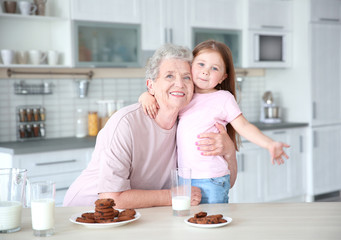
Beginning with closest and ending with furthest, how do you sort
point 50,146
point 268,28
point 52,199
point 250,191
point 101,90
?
1. point 52,199
2. point 50,146
3. point 101,90
4. point 250,191
5. point 268,28

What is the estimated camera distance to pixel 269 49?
517 centimetres

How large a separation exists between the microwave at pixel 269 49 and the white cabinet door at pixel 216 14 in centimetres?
24

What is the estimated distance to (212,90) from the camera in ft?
7.61

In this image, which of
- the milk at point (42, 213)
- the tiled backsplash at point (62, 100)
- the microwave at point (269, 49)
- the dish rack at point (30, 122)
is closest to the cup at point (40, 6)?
the tiled backsplash at point (62, 100)

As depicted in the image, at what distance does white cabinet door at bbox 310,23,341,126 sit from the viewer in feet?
16.9

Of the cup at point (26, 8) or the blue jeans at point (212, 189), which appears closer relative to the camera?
the blue jeans at point (212, 189)

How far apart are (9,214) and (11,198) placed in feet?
0.16

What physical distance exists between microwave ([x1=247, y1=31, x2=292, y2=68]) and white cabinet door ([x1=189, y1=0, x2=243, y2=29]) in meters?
0.24

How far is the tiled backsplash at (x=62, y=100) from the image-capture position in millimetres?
3965

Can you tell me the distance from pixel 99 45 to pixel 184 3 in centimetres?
95

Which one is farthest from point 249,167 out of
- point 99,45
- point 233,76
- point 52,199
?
point 52,199

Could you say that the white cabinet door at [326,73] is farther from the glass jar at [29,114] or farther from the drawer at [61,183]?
the glass jar at [29,114]

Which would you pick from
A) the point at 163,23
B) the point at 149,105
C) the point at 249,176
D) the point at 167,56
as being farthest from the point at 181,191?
the point at 249,176

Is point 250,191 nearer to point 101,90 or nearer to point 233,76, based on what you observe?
point 101,90
